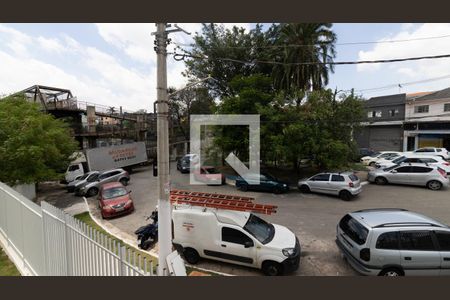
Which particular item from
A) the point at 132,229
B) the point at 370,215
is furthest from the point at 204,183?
the point at 370,215

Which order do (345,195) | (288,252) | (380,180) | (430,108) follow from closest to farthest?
(288,252), (345,195), (380,180), (430,108)

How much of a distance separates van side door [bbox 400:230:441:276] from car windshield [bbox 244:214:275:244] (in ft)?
10.7

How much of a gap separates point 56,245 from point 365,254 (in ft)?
22.9

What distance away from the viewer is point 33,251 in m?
5.60

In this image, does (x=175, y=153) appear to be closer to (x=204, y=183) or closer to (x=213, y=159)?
(x=213, y=159)

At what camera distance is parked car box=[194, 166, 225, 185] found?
736 inches

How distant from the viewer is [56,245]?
15.9 ft

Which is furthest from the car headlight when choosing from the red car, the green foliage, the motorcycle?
the green foliage

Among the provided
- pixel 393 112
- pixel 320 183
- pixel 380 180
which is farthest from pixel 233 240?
pixel 393 112

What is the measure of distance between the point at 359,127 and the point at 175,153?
78.6 feet

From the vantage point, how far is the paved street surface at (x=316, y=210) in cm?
742

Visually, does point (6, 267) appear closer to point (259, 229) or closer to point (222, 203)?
point (222, 203)

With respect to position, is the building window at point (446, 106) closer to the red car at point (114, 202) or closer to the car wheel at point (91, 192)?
the red car at point (114, 202)

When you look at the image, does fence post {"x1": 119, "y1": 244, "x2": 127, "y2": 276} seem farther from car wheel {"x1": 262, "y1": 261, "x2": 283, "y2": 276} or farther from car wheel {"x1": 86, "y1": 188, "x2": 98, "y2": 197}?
car wheel {"x1": 86, "y1": 188, "x2": 98, "y2": 197}
